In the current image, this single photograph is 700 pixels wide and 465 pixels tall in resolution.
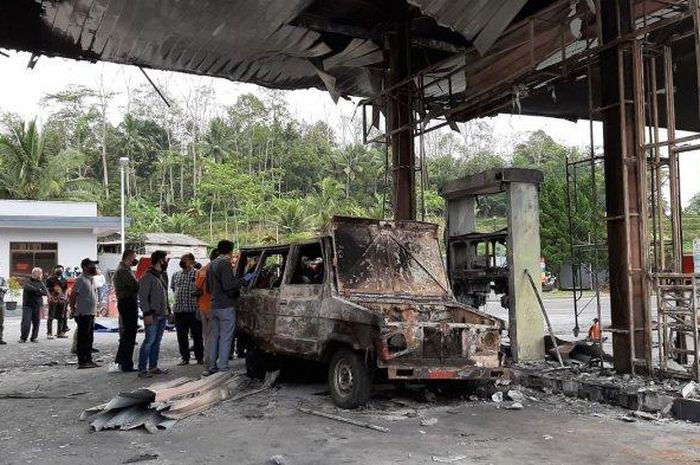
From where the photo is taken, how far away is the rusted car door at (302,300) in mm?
7430

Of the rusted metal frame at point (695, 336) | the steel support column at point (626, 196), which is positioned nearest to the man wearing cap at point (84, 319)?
the steel support column at point (626, 196)

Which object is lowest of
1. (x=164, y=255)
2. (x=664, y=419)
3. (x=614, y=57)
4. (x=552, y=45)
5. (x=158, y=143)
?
(x=664, y=419)

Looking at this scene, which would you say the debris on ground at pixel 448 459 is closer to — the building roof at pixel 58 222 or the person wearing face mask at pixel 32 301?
the person wearing face mask at pixel 32 301

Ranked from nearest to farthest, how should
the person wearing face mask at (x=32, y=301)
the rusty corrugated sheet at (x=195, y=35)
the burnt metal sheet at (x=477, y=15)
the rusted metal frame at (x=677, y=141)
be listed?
the rusted metal frame at (x=677, y=141)
the burnt metal sheet at (x=477, y=15)
the rusty corrugated sheet at (x=195, y=35)
the person wearing face mask at (x=32, y=301)

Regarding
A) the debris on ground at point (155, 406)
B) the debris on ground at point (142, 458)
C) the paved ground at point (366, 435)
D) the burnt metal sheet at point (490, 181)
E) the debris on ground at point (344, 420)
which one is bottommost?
the paved ground at point (366, 435)

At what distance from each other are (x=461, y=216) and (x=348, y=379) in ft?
16.2

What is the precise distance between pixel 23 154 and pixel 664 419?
35.8 metres

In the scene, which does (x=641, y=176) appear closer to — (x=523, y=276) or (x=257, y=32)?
(x=523, y=276)

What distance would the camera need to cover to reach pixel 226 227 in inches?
2037

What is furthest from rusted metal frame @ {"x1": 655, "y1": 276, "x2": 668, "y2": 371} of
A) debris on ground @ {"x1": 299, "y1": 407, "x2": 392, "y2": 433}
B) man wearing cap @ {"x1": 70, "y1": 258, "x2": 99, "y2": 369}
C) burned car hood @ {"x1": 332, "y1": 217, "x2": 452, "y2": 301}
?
man wearing cap @ {"x1": 70, "y1": 258, "x2": 99, "y2": 369}

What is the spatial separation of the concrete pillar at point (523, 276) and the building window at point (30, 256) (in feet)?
81.9

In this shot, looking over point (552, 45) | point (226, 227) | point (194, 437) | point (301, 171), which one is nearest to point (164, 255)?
point (194, 437)

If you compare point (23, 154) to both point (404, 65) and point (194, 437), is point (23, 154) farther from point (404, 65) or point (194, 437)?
point (194, 437)

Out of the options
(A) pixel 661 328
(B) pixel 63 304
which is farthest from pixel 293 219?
(A) pixel 661 328
